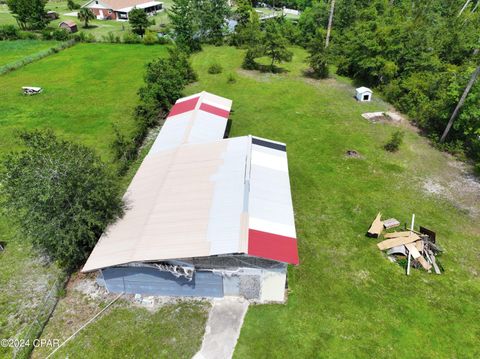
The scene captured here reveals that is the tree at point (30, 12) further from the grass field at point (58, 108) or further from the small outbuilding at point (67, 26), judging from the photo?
the grass field at point (58, 108)

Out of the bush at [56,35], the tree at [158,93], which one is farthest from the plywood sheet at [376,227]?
the bush at [56,35]

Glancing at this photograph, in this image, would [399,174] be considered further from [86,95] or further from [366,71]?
[86,95]

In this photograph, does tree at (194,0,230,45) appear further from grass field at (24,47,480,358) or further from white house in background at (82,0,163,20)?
grass field at (24,47,480,358)

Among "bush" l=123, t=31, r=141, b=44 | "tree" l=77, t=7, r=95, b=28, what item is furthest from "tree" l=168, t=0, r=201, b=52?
"tree" l=77, t=7, r=95, b=28

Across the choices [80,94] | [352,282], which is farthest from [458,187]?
[80,94]

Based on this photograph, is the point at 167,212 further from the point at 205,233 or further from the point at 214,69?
the point at 214,69

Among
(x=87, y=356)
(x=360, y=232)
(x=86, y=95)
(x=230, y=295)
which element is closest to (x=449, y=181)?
(x=360, y=232)

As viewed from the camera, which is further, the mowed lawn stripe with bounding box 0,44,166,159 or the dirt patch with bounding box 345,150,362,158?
the mowed lawn stripe with bounding box 0,44,166,159
